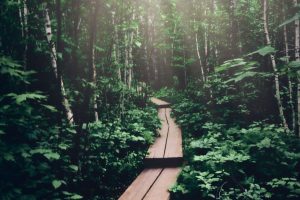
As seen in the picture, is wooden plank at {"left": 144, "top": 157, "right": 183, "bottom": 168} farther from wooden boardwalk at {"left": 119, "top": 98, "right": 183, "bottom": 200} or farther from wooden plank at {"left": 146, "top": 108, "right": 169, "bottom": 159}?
wooden plank at {"left": 146, "top": 108, "right": 169, "bottom": 159}

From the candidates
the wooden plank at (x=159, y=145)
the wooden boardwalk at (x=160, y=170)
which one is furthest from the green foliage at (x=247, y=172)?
the wooden plank at (x=159, y=145)

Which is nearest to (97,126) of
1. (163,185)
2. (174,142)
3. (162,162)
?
(162,162)

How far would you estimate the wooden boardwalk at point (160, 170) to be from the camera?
546 centimetres

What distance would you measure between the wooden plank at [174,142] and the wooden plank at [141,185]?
61cm

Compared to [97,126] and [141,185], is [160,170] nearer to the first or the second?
[141,185]

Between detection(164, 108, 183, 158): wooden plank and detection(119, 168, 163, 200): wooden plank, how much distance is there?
0.61 metres

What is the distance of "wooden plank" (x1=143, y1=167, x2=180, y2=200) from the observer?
17.5 feet

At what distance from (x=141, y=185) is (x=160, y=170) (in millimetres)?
1014

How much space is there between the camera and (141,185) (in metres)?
5.88

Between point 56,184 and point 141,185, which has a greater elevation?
point 56,184

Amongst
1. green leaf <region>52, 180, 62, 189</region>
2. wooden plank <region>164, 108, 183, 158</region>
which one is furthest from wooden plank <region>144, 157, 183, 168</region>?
green leaf <region>52, 180, 62, 189</region>

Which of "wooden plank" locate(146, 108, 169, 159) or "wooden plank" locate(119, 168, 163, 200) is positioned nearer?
"wooden plank" locate(119, 168, 163, 200)

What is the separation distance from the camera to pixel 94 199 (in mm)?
5367

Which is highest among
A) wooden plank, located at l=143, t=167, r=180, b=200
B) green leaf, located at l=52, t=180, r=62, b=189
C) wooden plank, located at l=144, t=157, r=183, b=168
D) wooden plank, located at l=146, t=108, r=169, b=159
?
green leaf, located at l=52, t=180, r=62, b=189
